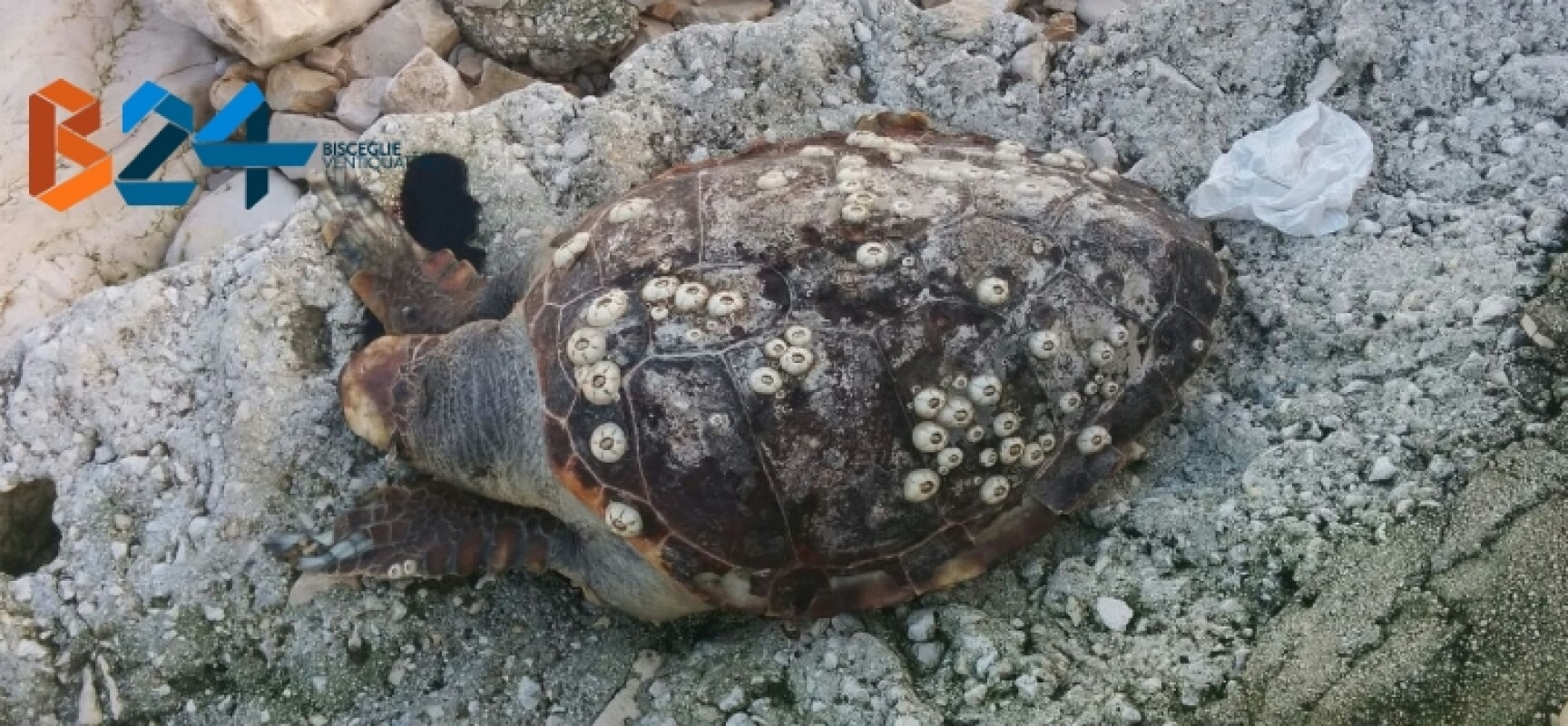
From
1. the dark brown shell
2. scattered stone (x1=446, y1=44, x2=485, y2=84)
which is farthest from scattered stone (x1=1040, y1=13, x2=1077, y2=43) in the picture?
scattered stone (x1=446, y1=44, x2=485, y2=84)

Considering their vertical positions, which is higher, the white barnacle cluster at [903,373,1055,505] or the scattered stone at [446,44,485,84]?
the white barnacle cluster at [903,373,1055,505]

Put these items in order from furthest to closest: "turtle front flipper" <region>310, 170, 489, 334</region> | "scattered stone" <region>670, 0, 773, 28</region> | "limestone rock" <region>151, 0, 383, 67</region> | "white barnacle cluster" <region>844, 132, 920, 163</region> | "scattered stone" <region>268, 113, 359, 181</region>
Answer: "scattered stone" <region>670, 0, 773, 28</region> → "scattered stone" <region>268, 113, 359, 181</region> → "limestone rock" <region>151, 0, 383, 67</region> → "turtle front flipper" <region>310, 170, 489, 334</region> → "white barnacle cluster" <region>844, 132, 920, 163</region>

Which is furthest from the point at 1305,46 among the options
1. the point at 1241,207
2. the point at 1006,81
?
the point at 1006,81

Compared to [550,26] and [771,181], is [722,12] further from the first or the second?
[771,181]

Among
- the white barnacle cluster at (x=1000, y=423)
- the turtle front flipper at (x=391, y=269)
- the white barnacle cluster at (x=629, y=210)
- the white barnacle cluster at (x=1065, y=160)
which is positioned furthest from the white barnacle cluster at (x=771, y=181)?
the turtle front flipper at (x=391, y=269)

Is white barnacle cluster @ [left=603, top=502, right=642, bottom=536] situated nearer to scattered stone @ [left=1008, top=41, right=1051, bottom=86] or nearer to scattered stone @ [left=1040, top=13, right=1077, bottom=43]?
Answer: scattered stone @ [left=1008, top=41, right=1051, bottom=86]

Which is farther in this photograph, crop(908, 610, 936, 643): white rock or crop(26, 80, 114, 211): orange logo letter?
crop(26, 80, 114, 211): orange logo letter

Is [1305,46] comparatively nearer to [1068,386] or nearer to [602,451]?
[1068,386]

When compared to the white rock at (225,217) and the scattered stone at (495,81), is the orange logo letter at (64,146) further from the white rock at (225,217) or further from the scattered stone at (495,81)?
the scattered stone at (495,81)
